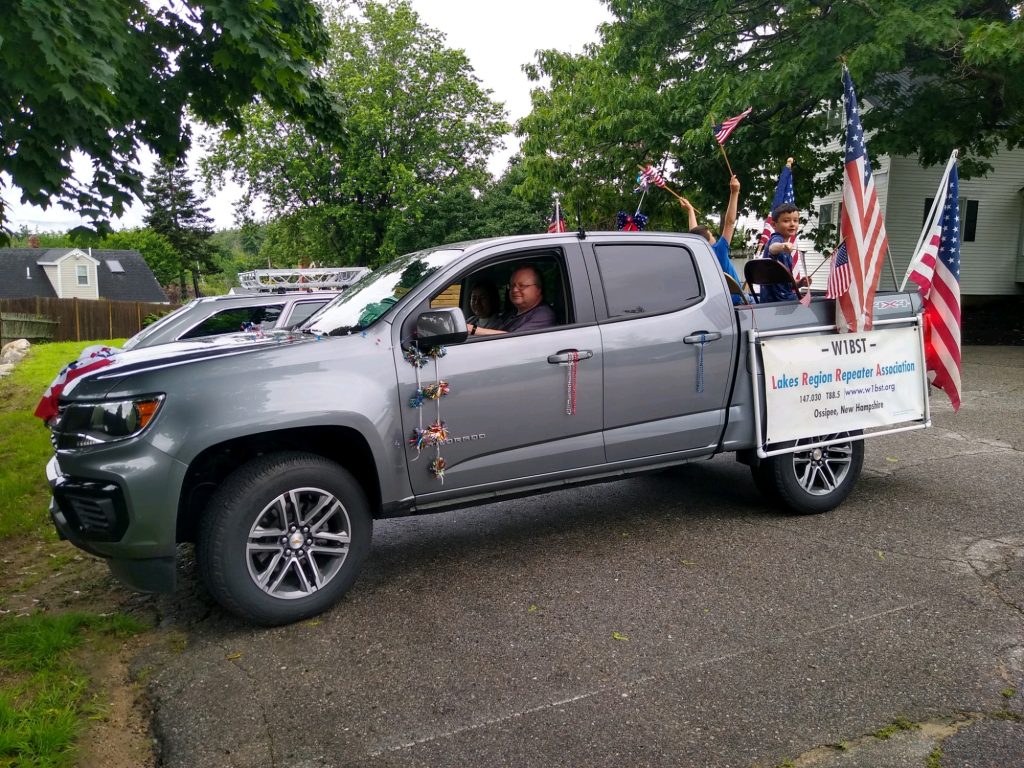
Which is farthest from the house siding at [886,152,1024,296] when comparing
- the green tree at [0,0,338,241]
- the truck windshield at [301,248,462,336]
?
the truck windshield at [301,248,462,336]

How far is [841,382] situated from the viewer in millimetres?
5637

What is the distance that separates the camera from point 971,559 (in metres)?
4.83

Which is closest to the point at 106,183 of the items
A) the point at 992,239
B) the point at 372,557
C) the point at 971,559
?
the point at 372,557

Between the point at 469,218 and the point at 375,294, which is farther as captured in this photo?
the point at 469,218

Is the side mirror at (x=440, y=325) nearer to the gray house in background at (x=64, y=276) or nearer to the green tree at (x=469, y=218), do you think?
the green tree at (x=469, y=218)

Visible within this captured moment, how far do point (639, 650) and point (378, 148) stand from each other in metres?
36.6

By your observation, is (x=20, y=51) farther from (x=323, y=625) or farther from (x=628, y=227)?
(x=628, y=227)

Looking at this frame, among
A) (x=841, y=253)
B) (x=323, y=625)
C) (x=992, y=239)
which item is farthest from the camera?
(x=992, y=239)

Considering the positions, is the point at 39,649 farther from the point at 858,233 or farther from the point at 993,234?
the point at 993,234

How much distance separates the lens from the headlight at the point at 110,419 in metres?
3.83

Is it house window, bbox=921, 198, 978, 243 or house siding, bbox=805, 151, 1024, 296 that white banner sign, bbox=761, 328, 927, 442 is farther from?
house window, bbox=921, 198, 978, 243

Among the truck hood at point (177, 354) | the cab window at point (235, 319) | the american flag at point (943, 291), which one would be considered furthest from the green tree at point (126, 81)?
the american flag at point (943, 291)

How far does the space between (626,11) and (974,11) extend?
21.9 feet

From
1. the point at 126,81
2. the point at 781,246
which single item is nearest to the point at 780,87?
the point at 781,246
